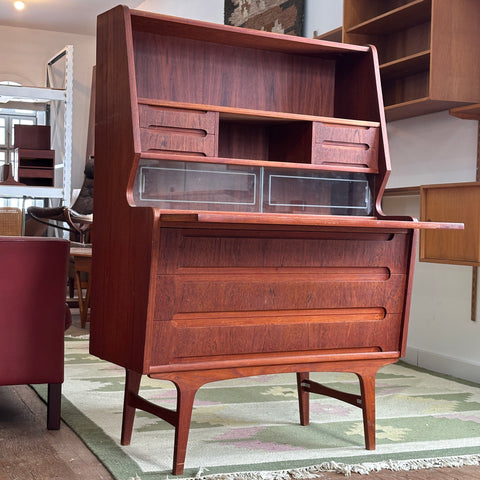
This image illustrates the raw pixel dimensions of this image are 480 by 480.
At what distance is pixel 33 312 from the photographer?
2.75 m

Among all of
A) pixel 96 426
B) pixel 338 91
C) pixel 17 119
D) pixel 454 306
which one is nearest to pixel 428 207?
pixel 454 306

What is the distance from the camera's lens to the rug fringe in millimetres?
2266

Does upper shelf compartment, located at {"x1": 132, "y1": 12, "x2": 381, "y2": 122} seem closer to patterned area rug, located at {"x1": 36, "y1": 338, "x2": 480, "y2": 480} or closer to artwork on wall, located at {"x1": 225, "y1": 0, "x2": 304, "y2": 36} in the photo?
patterned area rug, located at {"x1": 36, "y1": 338, "x2": 480, "y2": 480}

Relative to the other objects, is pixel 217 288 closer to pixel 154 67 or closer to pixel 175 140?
pixel 175 140

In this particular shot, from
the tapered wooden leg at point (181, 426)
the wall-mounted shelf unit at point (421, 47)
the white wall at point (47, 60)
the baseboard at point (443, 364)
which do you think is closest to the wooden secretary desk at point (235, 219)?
the tapered wooden leg at point (181, 426)

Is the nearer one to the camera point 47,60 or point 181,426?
point 181,426

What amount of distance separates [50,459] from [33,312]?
578 millimetres

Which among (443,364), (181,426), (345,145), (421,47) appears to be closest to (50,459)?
(181,426)

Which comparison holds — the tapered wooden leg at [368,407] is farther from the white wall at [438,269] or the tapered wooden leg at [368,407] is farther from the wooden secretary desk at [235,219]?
the white wall at [438,269]

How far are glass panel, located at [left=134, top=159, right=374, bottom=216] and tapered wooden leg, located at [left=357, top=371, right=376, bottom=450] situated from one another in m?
0.64

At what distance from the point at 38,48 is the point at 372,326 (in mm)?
8098

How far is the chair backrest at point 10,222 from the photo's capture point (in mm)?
5418

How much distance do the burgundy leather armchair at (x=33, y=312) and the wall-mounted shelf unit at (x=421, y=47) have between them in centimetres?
199

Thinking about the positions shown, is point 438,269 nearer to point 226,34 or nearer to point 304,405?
point 304,405
